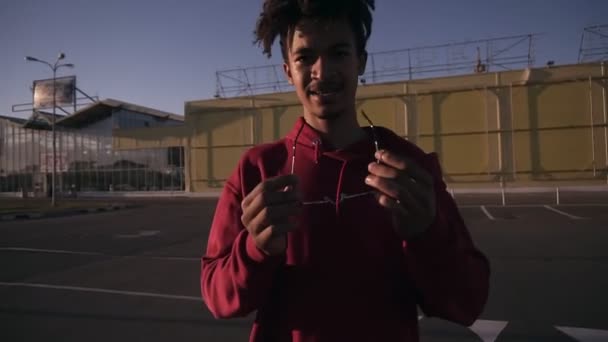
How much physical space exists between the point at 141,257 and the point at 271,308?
760 cm

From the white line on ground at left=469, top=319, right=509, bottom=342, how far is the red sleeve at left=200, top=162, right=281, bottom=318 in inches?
127

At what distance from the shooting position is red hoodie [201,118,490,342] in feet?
4.21

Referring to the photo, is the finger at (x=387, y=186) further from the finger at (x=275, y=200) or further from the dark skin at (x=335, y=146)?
the finger at (x=275, y=200)

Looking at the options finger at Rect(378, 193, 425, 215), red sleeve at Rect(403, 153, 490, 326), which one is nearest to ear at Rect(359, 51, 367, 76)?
red sleeve at Rect(403, 153, 490, 326)

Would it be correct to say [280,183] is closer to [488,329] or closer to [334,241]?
[334,241]

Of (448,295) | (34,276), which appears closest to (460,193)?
(34,276)

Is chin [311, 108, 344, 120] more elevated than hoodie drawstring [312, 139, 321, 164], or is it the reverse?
chin [311, 108, 344, 120]

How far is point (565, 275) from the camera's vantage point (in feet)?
19.0

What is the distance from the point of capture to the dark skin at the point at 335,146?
111 centimetres

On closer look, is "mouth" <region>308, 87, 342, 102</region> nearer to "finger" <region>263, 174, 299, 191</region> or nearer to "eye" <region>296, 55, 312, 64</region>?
"eye" <region>296, 55, 312, 64</region>

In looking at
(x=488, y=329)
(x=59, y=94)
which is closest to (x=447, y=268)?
(x=488, y=329)

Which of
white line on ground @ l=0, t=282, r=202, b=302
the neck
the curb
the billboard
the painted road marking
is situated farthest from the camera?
the billboard

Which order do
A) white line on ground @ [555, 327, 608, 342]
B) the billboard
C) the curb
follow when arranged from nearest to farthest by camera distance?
white line on ground @ [555, 327, 608, 342], the curb, the billboard

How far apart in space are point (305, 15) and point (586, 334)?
406 centimetres
